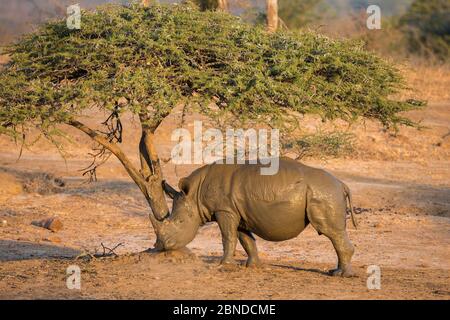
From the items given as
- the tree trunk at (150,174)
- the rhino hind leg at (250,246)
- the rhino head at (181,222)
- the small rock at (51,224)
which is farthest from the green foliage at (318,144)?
the rhino head at (181,222)

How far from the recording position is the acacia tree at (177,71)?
9578 millimetres

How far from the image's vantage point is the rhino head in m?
9.90

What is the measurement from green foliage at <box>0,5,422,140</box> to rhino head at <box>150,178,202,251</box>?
883 mm

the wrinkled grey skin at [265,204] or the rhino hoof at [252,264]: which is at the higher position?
the wrinkled grey skin at [265,204]

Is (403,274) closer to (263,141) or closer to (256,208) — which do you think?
(256,208)

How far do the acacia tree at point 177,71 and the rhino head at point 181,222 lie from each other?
0.54 ft

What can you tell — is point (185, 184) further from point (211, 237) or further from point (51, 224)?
point (51, 224)

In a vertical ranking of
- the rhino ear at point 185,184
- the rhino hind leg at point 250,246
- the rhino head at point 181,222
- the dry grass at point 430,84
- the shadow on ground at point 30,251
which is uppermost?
the dry grass at point 430,84

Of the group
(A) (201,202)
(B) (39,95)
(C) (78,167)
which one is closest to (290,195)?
(A) (201,202)

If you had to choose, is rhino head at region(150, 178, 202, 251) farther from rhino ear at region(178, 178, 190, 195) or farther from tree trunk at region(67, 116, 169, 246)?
tree trunk at region(67, 116, 169, 246)

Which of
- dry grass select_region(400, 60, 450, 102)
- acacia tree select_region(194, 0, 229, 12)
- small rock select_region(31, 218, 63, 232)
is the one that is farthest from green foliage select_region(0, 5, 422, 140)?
dry grass select_region(400, 60, 450, 102)

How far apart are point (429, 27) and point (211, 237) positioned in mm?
27119

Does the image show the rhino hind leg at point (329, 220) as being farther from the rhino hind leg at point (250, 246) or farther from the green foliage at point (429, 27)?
the green foliage at point (429, 27)

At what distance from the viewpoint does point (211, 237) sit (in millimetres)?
13750
